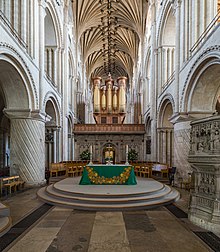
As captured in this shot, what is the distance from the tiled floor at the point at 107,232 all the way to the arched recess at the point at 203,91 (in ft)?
15.7

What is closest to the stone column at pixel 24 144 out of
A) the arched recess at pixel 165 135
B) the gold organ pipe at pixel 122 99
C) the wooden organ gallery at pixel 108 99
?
the arched recess at pixel 165 135

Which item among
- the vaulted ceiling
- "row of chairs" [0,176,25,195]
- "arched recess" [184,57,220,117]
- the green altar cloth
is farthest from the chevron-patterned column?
the vaulted ceiling

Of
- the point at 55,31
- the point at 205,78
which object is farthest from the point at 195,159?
the point at 55,31

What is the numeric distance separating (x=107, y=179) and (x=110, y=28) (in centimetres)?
2353

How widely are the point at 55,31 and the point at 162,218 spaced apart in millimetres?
13611

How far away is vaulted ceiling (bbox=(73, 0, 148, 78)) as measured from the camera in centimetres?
2234

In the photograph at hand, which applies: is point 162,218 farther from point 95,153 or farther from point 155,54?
point 95,153

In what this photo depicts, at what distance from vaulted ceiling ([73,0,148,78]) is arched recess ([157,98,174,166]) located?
1082 centimetres

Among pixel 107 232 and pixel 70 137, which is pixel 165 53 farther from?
pixel 107 232

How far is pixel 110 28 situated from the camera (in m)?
27.7

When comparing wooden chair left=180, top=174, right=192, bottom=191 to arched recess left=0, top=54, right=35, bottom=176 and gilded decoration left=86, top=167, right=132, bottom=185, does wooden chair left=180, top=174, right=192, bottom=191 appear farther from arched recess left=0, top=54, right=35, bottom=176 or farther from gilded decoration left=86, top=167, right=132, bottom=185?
arched recess left=0, top=54, right=35, bottom=176

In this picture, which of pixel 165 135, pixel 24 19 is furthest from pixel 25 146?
pixel 165 135

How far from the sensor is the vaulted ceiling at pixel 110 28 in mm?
22344

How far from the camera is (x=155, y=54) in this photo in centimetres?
1563
